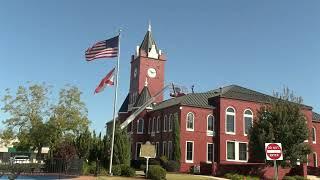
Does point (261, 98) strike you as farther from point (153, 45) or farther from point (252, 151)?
point (153, 45)

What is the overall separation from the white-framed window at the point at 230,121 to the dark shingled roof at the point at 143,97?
63.1ft

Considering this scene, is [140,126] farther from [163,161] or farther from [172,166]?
[172,166]

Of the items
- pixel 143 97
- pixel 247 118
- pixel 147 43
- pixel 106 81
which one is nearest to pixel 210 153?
pixel 247 118

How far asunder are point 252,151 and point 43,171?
20.2m

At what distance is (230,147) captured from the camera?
54.3 m

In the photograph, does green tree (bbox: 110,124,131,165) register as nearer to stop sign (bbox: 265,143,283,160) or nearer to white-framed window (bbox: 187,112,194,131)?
white-framed window (bbox: 187,112,194,131)

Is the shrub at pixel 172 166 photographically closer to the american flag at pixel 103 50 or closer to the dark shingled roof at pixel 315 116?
the american flag at pixel 103 50

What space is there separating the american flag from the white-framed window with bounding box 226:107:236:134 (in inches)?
858

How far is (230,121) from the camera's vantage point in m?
55.0

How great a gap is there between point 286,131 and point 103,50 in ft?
60.4

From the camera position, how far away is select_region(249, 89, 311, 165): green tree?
1594 inches

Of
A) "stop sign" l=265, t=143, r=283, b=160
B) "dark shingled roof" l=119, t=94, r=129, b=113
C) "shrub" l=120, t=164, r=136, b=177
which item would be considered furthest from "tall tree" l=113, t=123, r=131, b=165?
"dark shingled roof" l=119, t=94, r=129, b=113

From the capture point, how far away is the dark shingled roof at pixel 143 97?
234ft

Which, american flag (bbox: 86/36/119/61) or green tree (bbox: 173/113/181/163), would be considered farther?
green tree (bbox: 173/113/181/163)
